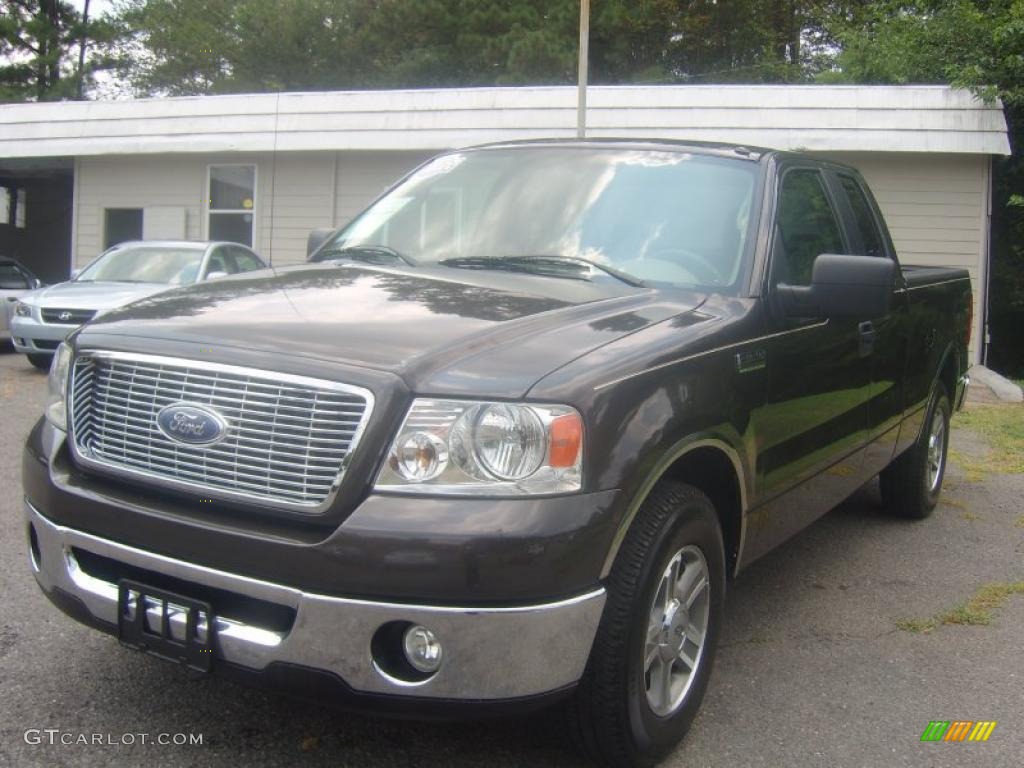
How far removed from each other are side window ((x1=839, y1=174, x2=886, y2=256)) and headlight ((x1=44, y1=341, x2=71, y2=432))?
11.3 ft

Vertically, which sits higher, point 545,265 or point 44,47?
point 44,47

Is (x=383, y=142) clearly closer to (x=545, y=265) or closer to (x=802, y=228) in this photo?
(x=802, y=228)

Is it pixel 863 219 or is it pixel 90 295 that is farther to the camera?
pixel 90 295

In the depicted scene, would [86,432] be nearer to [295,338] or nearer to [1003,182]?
[295,338]

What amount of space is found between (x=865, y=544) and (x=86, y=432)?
404 centimetres

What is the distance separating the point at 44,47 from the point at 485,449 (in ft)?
133

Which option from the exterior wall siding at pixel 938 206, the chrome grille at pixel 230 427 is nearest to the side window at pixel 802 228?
the chrome grille at pixel 230 427

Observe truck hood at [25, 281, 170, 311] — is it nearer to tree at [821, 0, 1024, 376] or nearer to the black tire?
the black tire

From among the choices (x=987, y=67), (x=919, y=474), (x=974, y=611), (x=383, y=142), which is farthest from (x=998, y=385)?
(x=383, y=142)

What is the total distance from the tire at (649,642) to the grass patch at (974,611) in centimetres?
151

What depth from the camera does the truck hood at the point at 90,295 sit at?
1027 cm

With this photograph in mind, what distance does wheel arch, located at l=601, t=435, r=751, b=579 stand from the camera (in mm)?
2611

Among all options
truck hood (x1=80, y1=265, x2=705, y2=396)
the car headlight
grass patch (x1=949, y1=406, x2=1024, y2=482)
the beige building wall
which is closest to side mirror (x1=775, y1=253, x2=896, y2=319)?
truck hood (x1=80, y1=265, x2=705, y2=396)

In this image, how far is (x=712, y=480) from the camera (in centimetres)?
322
